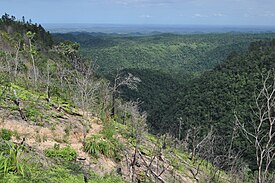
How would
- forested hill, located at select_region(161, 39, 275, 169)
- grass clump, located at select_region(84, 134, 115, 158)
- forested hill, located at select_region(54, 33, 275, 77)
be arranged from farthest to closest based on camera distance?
forested hill, located at select_region(54, 33, 275, 77), forested hill, located at select_region(161, 39, 275, 169), grass clump, located at select_region(84, 134, 115, 158)

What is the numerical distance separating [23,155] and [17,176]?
1.63m

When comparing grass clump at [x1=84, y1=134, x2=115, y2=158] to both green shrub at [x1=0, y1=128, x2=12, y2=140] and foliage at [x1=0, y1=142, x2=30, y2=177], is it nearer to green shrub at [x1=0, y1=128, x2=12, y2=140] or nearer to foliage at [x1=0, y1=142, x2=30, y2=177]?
green shrub at [x1=0, y1=128, x2=12, y2=140]

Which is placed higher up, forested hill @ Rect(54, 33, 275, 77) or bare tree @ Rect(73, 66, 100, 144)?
bare tree @ Rect(73, 66, 100, 144)

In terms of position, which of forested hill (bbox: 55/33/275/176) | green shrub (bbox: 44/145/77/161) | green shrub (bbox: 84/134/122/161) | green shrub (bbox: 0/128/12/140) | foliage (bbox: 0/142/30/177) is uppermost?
foliage (bbox: 0/142/30/177)

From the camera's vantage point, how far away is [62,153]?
31.3ft

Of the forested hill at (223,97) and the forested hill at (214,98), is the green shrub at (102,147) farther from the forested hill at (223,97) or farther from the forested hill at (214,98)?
the forested hill at (223,97)

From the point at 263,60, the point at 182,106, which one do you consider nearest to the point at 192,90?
the point at 182,106

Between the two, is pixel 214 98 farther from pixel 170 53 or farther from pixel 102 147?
pixel 170 53

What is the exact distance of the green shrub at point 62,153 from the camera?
934cm

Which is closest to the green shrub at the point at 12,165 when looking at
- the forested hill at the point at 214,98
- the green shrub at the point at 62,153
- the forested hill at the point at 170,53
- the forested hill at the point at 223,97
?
the green shrub at the point at 62,153

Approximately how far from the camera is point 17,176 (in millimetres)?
6512

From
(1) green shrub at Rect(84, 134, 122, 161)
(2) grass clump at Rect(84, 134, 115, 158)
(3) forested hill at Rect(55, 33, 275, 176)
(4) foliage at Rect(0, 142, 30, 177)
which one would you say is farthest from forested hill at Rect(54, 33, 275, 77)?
(4) foliage at Rect(0, 142, 30, 177)

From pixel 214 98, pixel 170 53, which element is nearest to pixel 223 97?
pixel 214 98

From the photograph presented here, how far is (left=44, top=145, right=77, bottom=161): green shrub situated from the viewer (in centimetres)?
934
